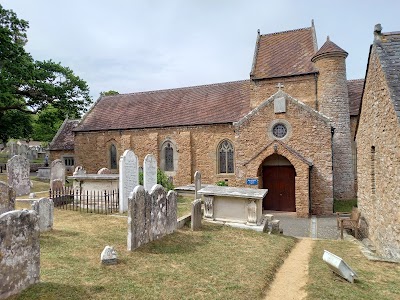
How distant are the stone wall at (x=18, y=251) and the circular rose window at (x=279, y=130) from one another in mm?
15123

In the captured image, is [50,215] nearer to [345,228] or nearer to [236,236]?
[236,236]

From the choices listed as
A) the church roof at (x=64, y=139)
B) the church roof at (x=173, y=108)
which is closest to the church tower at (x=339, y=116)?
the church roof at (x=173, y=108)

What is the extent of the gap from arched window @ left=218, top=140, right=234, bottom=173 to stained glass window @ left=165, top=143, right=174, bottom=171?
429cm

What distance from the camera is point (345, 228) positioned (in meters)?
12.8

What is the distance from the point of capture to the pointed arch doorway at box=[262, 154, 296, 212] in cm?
1795

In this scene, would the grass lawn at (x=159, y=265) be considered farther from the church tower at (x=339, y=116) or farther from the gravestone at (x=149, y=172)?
the church tower at (x=339, y=116)

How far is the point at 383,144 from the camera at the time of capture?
9.02 m

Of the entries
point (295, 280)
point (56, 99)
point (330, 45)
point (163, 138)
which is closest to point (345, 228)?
point (295, 280)

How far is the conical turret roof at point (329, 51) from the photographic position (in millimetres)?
20016

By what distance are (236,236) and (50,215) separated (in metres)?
6.39

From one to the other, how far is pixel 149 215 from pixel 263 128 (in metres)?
11.7

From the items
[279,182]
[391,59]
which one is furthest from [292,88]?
[391,59]

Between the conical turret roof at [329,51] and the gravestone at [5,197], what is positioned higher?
the conical turret roof at [329,51]

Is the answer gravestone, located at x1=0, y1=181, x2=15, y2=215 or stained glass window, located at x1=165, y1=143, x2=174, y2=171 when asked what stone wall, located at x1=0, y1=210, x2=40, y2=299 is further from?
stained glass window, located at x1=165, y1=143, x2=174, y2=171
